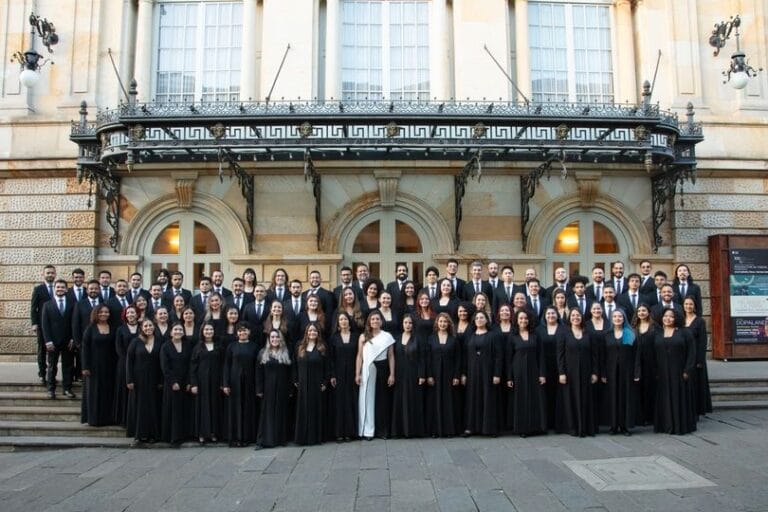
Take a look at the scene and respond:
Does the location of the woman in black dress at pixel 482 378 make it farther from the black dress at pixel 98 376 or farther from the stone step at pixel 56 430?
the black dress at pixel 98 376

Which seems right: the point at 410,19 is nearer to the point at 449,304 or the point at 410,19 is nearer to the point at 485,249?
the point at 485,249

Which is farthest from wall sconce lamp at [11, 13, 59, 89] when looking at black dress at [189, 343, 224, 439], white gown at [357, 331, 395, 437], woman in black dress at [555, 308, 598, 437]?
woman in black dress at [555, 308, 598, 437]

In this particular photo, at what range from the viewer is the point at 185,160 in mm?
13352

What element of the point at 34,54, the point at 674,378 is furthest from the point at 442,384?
the point at 34,54

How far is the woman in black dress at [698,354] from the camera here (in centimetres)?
916

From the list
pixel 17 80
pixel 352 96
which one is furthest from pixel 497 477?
pixel 17 80

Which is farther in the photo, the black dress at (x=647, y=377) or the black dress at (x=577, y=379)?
the black dress at (x=647, y=377)

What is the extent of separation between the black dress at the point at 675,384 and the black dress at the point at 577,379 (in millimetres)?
1018

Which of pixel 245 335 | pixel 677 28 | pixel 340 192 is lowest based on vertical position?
pixel 245 335

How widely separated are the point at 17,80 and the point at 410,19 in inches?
378

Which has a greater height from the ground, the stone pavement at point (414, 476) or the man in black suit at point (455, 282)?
the man in black suit at point (455, 282)

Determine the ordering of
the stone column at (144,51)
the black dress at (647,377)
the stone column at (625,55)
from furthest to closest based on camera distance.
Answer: the stone column at (625,55), the stone column at (144,51), the black dress at (647,377)

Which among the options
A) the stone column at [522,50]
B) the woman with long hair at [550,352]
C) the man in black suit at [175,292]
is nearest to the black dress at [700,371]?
the woman with long hair at [550,352]

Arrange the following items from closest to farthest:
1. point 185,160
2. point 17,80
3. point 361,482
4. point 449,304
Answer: point 361,482
point 449,304
point 185,160
point 17,80
